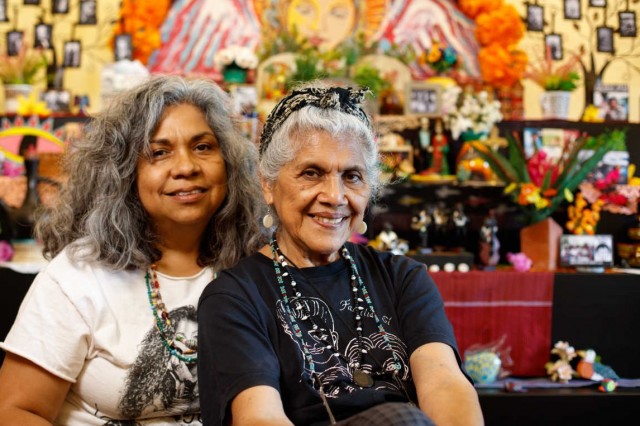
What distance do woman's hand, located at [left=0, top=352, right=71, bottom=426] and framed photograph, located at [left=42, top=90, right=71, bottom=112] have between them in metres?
3.59

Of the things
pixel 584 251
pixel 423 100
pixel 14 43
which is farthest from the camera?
pixel 14 43

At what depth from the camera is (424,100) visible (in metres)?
4.26

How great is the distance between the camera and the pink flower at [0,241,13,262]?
3.70 meters

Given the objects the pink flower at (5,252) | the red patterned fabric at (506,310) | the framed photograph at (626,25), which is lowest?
the red patterned fabric at (506,310)

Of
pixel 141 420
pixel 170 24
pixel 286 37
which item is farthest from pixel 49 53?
pixel 141 420

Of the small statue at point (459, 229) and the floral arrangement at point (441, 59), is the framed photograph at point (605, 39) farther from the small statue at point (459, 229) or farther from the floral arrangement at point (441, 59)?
the small statue at point (459, 229)

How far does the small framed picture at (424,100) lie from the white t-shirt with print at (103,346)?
105 inches

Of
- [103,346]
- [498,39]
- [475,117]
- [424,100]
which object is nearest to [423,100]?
[424,100]

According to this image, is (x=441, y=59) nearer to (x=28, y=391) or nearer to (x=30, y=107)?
(x=30, y=107)

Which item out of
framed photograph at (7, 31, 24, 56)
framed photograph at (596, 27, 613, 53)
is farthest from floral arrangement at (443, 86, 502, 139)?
framed photograph at (7, 31, 24, 56)

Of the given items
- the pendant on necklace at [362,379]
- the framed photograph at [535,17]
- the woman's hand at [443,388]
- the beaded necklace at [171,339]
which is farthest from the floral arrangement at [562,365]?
the framed photograph at [535,17]

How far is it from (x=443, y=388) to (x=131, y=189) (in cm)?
99

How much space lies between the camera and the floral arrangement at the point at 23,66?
4.94 m

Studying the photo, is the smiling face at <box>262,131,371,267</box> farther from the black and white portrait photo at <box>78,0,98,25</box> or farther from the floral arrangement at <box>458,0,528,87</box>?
the black and white portrait photo at <box>78,0,98,25</box>
